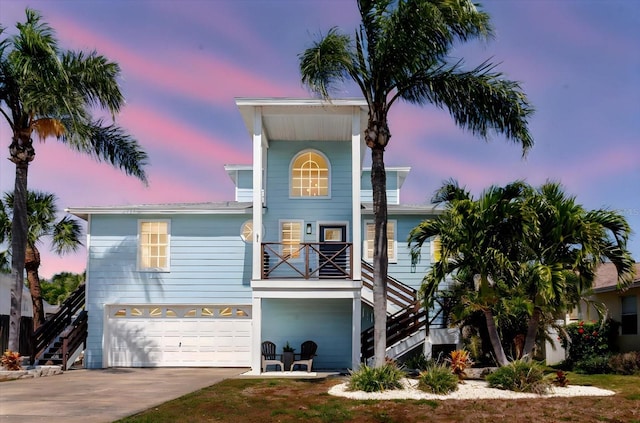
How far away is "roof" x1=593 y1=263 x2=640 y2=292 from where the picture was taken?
61.3ft

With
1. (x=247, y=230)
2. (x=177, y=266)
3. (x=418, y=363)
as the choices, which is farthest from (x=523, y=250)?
(x=177, y=266)

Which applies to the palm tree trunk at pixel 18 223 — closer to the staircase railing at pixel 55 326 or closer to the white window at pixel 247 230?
the staircase railing at pixel 55 326

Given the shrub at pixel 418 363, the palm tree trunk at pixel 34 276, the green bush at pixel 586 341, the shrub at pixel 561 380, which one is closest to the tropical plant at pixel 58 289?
the palm tree trunk at pixel 34 276

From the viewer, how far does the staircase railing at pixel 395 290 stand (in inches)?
754

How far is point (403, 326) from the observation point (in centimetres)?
1828

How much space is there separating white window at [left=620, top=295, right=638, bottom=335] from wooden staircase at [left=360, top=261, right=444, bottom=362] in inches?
210

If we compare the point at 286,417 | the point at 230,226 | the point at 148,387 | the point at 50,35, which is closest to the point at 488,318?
the point at 286,417

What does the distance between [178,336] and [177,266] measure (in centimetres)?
214

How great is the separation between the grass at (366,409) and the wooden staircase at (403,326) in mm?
4811

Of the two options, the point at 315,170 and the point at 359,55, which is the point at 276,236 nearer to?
the point at 315,170

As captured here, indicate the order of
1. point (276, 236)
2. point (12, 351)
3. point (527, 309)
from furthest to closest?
point (276, 236) < point (12, 351) < point (527, 309)

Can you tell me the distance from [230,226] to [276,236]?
1470mm

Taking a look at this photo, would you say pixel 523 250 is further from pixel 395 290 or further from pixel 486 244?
pixel 395 290

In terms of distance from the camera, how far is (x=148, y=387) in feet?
49.0
